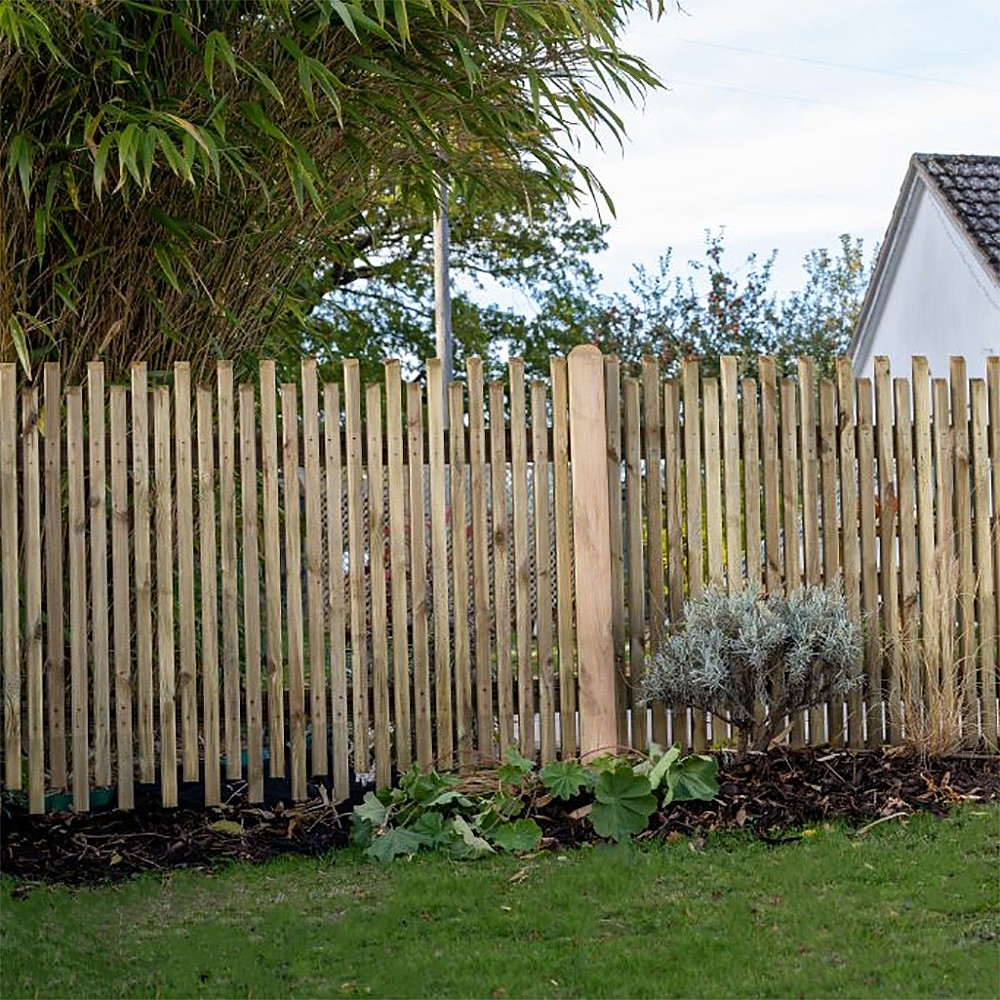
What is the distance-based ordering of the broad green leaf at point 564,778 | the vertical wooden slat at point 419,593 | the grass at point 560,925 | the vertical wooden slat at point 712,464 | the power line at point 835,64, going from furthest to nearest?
the power line at point 835,64, the vertical wooden slat at point 712,464, the vertical wooden slat at point 419,593, the broad green leaf at point 564,778, the grass at point 560,925

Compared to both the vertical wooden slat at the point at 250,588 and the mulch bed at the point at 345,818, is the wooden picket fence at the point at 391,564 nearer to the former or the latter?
the vertical wooden slat at the point at 250,588

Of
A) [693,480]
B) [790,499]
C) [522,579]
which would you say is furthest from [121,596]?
[790,499]

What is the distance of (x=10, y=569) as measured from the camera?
509 centimetres

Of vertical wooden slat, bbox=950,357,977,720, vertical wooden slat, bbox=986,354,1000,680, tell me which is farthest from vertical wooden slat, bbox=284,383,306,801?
vertical wooden slat, bbox=986,354,1000,680

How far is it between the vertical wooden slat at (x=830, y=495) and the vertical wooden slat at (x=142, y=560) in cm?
260

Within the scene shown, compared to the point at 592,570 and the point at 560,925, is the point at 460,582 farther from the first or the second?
the point at 560,925

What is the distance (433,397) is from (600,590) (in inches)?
37.3

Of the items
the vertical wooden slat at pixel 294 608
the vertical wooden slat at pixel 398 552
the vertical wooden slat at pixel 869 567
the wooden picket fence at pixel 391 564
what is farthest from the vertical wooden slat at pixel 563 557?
the vertical wooden slat at pixel 869 567

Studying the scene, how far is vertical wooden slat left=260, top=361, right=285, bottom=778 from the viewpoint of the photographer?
515 centimetres

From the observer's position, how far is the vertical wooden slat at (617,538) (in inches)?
209

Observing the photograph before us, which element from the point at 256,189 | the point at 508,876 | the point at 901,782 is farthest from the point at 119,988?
the point at 256,189

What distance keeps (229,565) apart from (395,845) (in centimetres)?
121

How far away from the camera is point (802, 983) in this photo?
3.34 metres

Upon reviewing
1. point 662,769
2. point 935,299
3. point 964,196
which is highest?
point 964,196
